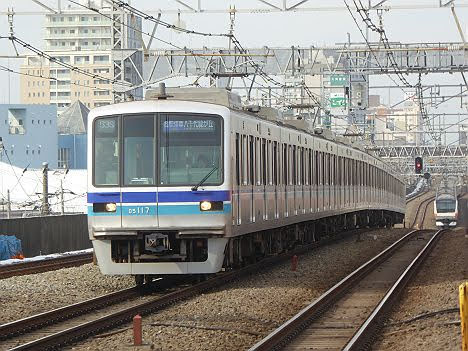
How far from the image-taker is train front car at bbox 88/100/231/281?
54.4ft

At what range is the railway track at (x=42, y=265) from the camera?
21719 millimetres

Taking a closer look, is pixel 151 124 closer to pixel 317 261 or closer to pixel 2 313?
pixel 2 313

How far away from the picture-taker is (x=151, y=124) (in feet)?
55.6

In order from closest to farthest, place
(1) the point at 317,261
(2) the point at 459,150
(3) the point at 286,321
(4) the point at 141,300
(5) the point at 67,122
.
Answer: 1. (3) the point at 286,321
2. (4) the point at 141,300
3. (1) the point at 317,261
4. (2) the point at 459,150
5. (5) the point at 67,122

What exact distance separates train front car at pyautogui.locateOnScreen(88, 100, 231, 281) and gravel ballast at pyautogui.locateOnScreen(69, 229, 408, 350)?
2.89ft

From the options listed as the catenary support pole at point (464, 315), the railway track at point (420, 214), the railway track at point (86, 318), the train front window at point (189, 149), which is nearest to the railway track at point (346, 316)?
the catenary support pole at point (464, 315)

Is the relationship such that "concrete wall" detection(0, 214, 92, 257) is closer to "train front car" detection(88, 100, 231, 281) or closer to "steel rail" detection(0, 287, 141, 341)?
"train front car" detection(88, 100, 231, 281)

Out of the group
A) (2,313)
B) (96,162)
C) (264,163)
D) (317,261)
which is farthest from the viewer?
(317,261)

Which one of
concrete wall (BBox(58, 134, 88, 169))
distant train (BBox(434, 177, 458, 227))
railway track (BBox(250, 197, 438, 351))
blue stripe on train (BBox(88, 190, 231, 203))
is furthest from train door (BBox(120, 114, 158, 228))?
concrete wall (BBox(58, 134, 88, 169))

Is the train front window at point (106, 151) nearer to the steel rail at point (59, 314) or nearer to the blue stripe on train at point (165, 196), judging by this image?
the blue stripe on train at point (165, 196)

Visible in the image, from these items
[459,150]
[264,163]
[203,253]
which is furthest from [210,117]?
[459,150]

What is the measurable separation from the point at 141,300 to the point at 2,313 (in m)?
2.23

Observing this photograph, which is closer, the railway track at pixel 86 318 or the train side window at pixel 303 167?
the railway track at pixel 86 318

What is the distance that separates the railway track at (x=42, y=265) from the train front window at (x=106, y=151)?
430cm
